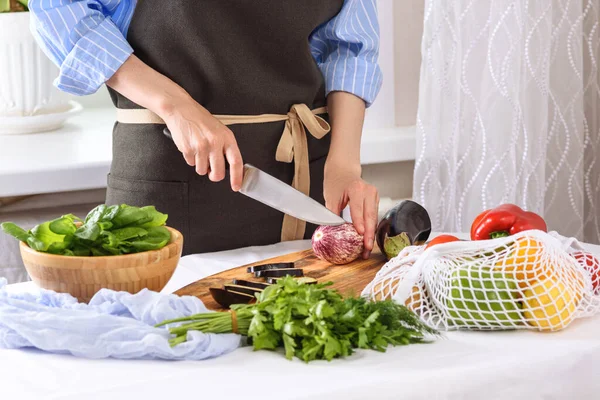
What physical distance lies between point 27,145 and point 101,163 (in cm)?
28

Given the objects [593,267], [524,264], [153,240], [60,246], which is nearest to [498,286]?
[524,264]

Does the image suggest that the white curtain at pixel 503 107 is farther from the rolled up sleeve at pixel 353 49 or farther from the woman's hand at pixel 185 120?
the woman's hand at pixel 185 120

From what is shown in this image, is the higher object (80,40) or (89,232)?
(80,40)

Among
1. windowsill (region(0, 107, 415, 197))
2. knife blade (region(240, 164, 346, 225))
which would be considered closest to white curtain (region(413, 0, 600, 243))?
windowsill (region(0, 107, 415, 197))

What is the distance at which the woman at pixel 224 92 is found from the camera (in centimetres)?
139

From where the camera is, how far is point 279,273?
1.22m

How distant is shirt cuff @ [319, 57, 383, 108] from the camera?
1640mm

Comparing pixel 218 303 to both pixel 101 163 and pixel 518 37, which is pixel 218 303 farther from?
pixel 518 37

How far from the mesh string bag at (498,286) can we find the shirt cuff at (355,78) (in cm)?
61

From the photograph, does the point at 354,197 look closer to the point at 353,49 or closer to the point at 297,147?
the point at 297,147

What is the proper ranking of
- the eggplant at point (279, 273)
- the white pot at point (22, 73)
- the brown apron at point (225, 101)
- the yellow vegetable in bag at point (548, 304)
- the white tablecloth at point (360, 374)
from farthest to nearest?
1. the white pot at point (22, 73)
2. the brown apron at point (225, 101)
3. the eggplant at point (279, 273)
4. the yellow vegetable in bag at point (548, 304)
5. the white tablecloth at point (360, 374)

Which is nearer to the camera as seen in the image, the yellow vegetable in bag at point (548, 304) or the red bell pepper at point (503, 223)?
the yellow vegetable in bag at point (548, 304)

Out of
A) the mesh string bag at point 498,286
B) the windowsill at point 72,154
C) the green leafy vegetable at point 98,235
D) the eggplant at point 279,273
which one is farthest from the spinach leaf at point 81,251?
the windowsill at point 72,154

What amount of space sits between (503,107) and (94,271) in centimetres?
125
